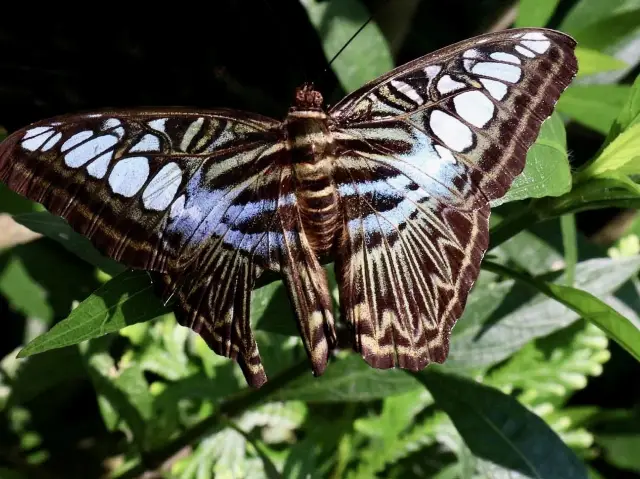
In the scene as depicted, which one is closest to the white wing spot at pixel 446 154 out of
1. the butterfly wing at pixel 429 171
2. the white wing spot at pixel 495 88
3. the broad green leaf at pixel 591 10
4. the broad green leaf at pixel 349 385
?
the butterfly wing at pixel 429 171

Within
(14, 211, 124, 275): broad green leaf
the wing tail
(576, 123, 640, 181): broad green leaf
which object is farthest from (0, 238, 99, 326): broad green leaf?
(576, 123, 640, 181): broad green leaf

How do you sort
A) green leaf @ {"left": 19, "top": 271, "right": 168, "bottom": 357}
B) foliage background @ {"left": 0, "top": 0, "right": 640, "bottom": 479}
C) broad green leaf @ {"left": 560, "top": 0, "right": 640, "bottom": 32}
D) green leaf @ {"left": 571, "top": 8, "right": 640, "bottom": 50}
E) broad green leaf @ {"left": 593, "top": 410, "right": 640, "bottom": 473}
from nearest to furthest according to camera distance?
green leaf @ {"left": 19, "top": 271, "right": 168, "bottom": 357}, foliage background @ {"left": 0, "top": 0, "right": 640, "bottom": 479}, green leaf @ {"left": 571, "top": 8, "right": 640, "bottom": 50}, broad green leaf @ {"left": 560, "top": 0, "right": 640, "bottom": 32}, broad green leaf @ {"left": 593, "top": 410, "right": 640, "bottom": 473}

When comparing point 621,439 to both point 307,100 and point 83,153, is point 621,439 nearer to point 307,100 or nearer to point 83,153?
point 307,100

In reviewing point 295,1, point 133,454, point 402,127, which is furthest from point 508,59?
point 133,454

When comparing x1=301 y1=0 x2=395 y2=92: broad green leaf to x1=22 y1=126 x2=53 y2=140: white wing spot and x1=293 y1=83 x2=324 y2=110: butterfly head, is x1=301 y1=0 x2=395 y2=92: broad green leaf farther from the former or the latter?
x1=22 y1=126 x2=53 y2=140: white wing spot

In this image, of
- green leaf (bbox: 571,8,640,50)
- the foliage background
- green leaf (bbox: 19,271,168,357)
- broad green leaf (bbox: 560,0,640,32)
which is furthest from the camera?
broad green leaf (bbox: 560,0,640,32)

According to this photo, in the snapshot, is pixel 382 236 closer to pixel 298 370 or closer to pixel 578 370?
pixel 298 370

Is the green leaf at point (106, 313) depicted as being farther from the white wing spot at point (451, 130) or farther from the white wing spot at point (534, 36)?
the white wing spot at point (534, 36)
